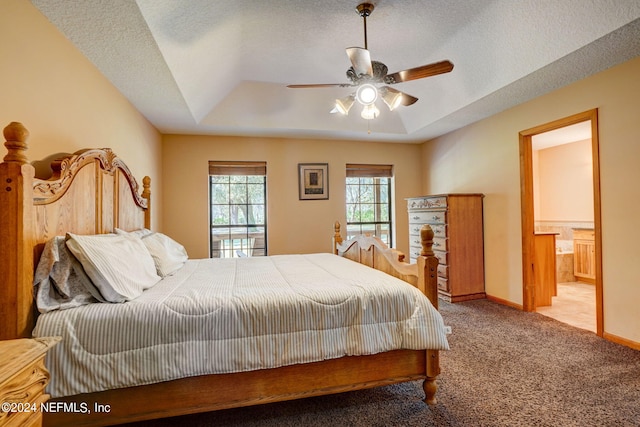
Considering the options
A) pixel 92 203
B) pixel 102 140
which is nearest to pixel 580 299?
pixel 92 203

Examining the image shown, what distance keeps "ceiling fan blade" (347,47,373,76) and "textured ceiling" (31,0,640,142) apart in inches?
22.5

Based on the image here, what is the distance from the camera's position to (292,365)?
1533mm

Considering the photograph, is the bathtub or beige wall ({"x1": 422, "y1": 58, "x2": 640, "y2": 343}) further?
the bathtub

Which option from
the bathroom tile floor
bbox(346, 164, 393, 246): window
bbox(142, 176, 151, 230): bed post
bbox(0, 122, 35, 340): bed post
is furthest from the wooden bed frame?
bbox(346, 164, 393, 246): window

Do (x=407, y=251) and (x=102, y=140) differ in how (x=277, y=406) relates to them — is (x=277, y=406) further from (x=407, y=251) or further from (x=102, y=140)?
(x=407, y=251)

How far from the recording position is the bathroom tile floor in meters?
3.03

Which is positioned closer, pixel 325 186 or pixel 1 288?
pixel 1 288

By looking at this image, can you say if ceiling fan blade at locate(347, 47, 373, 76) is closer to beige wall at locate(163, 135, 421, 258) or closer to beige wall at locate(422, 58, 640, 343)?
beige wall at locate(422, 58, 640, 343)

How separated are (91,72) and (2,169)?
4.60 ft

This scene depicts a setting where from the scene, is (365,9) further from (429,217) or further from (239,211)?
(239,211)

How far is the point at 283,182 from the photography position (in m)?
4.54

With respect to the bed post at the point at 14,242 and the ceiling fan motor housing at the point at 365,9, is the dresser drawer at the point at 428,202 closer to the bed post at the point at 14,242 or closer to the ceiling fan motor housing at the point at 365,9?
the ceiling fan motor housing at the point at 365,9

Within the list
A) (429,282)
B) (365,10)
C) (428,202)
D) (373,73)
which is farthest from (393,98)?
(428,202)

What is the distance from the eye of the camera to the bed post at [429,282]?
170 centimetres
